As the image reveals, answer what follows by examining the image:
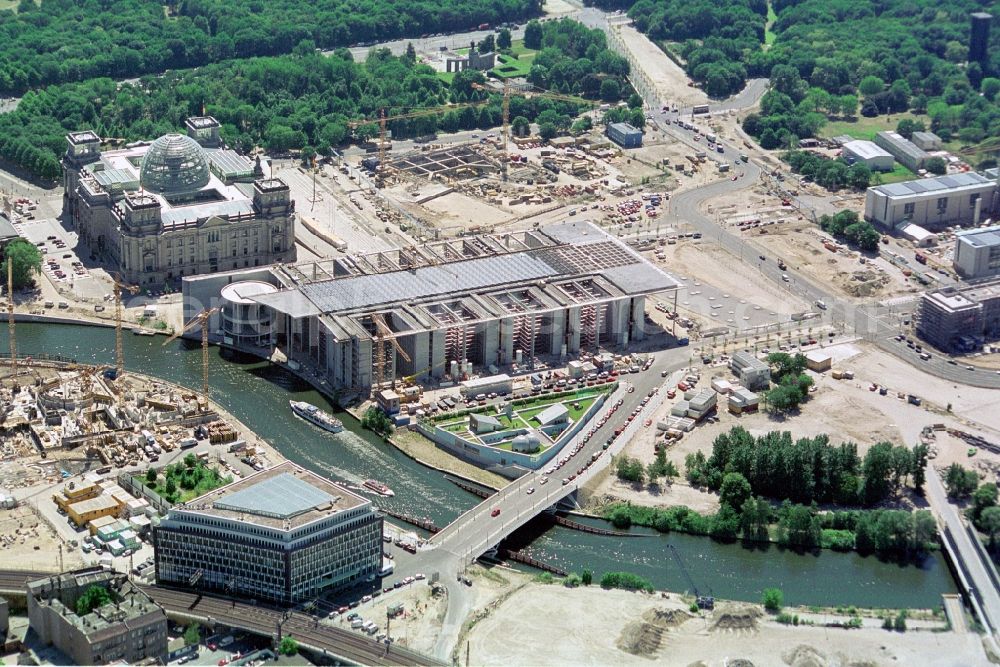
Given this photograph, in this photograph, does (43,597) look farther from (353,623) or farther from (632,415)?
(632,415)

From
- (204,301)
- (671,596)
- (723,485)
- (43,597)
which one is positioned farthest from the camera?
(204,301)

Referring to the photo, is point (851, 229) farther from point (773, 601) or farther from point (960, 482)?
point (773, 601)

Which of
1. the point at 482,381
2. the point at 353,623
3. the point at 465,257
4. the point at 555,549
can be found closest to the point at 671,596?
the point at 555,549

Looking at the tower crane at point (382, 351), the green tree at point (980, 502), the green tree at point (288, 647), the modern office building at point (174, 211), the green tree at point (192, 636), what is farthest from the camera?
the modern office building at point (174, 211)

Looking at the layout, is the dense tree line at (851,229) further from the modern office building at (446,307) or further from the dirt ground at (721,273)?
the modern office building at (446,307)

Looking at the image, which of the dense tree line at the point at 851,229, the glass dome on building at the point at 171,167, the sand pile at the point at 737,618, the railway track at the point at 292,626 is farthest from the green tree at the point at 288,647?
the dense tree line at the point at 851,229

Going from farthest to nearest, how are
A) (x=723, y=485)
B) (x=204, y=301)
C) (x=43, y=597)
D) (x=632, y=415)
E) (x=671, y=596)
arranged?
(x=204, y=301)
(x=632, y=415)
(x=723, y=485)
(x=671, y=596)
(x=43, y=597)
